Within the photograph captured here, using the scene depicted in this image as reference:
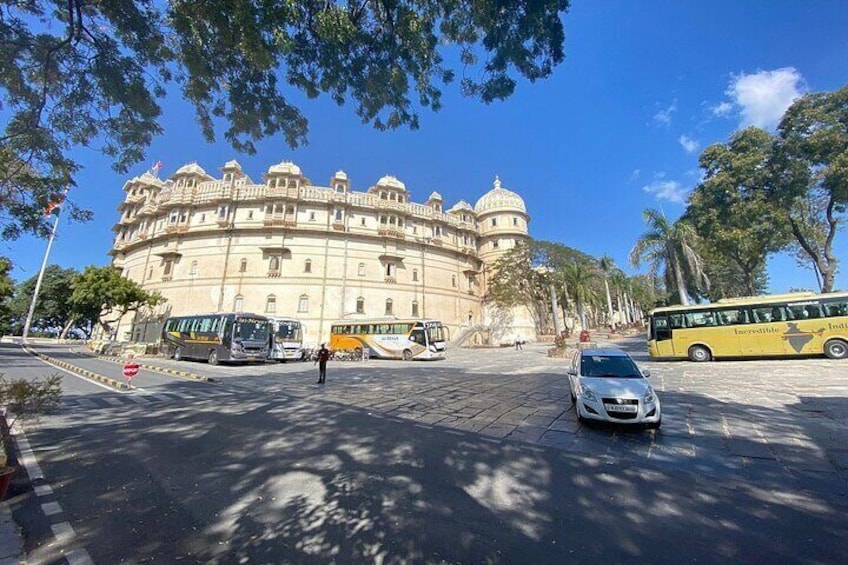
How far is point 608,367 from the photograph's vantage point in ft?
24.5

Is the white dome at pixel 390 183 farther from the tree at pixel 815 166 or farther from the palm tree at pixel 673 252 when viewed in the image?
the tree at pixel 815 166

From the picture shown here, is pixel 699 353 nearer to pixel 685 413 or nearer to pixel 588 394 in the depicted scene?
pixel 685 413

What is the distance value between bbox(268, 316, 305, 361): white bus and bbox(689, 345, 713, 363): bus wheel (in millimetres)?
23798

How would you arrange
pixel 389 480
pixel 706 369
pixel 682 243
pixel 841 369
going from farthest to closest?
pixel 682 243, pixel 706 369, pixel 841 369, pixel 389 480

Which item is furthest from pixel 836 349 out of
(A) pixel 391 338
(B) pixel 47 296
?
(B) pixel 47 296

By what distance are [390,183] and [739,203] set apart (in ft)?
108

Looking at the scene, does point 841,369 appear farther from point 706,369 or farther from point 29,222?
point 29,222

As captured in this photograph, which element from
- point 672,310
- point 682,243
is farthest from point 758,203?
point 672,310

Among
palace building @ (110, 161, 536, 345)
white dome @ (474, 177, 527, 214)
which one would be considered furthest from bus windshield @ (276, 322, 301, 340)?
white dome @ (474, 177, 527, 214)

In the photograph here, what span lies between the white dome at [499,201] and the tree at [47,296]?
55469 millimetres

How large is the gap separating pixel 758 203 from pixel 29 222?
2704 centimetres

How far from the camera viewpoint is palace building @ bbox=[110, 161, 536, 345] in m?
35.1

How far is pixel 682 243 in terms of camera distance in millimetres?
20469

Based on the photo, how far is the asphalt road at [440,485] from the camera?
3004 millimetres
